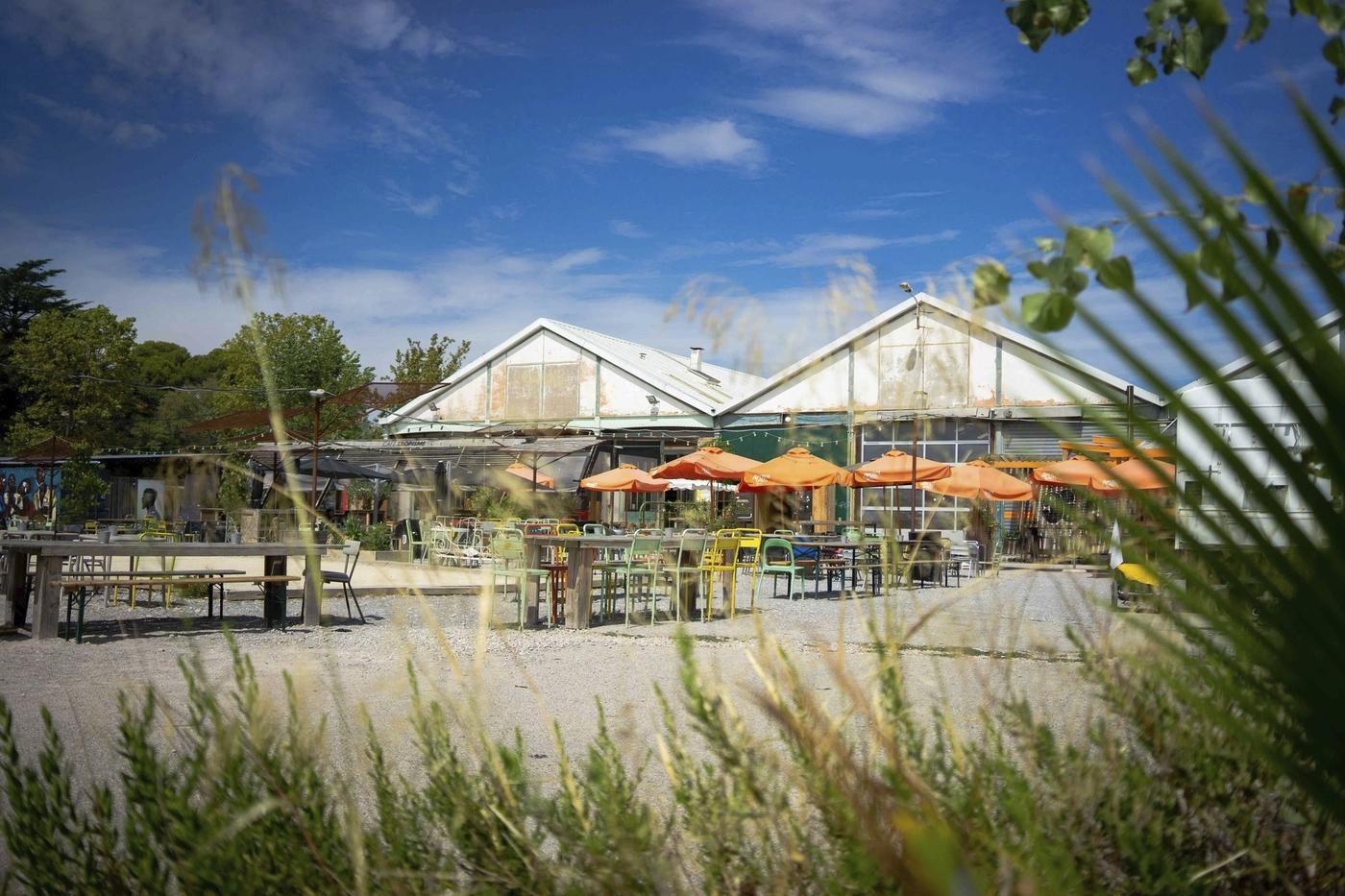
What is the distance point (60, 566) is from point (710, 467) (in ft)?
32.1

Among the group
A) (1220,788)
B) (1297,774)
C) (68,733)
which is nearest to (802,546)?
(68,733)

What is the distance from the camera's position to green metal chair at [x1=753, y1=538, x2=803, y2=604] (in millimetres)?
12219

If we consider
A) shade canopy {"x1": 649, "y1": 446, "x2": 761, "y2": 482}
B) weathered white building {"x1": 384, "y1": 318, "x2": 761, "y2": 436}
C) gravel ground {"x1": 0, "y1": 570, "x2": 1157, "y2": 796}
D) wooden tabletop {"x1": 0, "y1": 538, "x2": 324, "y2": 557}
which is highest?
weathered white building {"x1": 384, "y1": 318, "x2": 761, "y2": 436}

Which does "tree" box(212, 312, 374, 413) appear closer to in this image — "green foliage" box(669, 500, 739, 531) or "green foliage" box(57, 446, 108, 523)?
"green foliage" box(57, 446, 108, 523)

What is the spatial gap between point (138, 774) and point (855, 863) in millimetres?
1110

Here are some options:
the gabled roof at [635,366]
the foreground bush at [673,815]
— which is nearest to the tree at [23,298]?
the gabled roof at [635,366]

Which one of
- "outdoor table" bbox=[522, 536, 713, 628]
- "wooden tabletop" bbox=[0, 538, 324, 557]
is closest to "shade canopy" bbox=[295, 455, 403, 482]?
"outdoor table" bbox=[522, 536, 713, 628]

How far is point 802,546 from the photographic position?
13.8 metres

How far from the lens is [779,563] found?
14719 mm

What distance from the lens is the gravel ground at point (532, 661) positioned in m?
1.85

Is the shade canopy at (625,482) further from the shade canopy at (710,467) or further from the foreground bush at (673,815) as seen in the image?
the foreground bush at (673,815)

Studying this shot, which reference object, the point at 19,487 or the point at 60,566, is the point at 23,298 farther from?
the point at 60,566

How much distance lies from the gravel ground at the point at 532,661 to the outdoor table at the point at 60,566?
23cm

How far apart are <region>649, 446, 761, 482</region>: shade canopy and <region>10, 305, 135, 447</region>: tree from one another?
57.2 feet
